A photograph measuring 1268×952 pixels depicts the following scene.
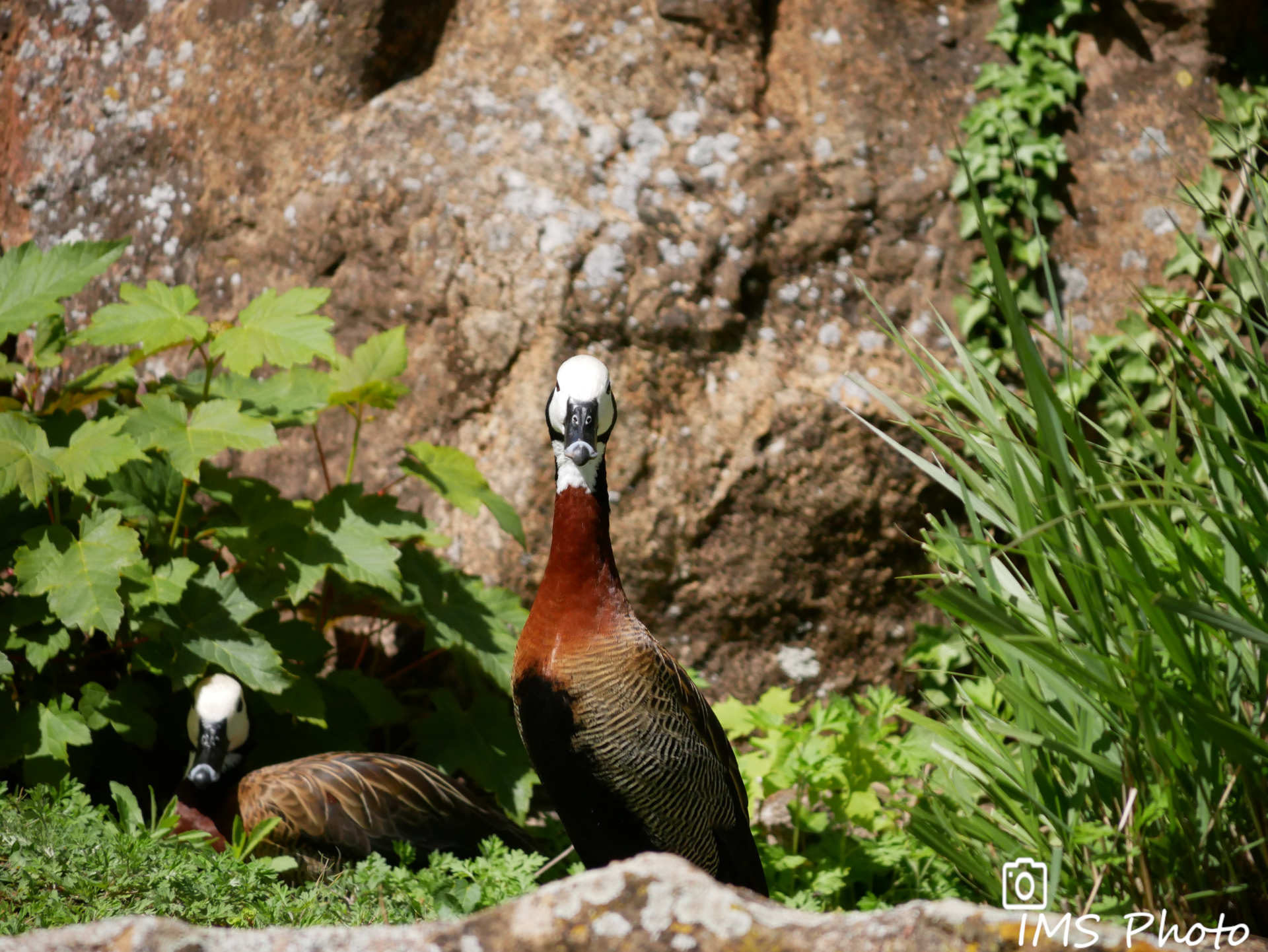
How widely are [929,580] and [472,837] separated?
1.90 m

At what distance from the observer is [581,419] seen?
2.46m

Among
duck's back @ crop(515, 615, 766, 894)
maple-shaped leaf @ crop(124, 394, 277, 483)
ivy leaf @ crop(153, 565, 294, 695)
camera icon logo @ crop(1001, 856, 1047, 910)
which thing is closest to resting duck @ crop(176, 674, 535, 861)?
ivy leaf @ crop(153, 565, 294, 695)

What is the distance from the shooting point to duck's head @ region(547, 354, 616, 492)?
2.46 m

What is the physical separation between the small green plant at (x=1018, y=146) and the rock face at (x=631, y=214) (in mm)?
121

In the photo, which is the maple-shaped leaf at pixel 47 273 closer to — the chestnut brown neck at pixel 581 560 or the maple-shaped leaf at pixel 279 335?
the maple-shaped leaf at pixel 279 335

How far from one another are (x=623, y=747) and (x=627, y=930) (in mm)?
1092

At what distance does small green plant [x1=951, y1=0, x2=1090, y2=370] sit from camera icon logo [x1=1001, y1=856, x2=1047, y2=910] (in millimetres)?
2422

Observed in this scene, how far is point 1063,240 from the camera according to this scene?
4172 millimetres

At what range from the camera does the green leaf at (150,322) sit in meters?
2.96

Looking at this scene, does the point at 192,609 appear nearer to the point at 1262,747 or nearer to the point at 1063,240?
the point at 1262,747

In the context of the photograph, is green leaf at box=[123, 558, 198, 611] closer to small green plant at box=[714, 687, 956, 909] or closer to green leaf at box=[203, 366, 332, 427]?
green leaf at box=[203, 366, 332, 427]

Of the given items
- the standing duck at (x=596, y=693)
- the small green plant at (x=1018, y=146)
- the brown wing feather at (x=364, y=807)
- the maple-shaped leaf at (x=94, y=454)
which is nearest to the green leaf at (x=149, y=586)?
the maple-shaped leaf at (x=94, y=454)

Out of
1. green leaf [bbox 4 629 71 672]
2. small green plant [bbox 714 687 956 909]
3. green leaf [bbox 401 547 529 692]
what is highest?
green leaf [bbox 4 629 71 672]

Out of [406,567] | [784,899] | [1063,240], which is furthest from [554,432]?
[1063,240]
